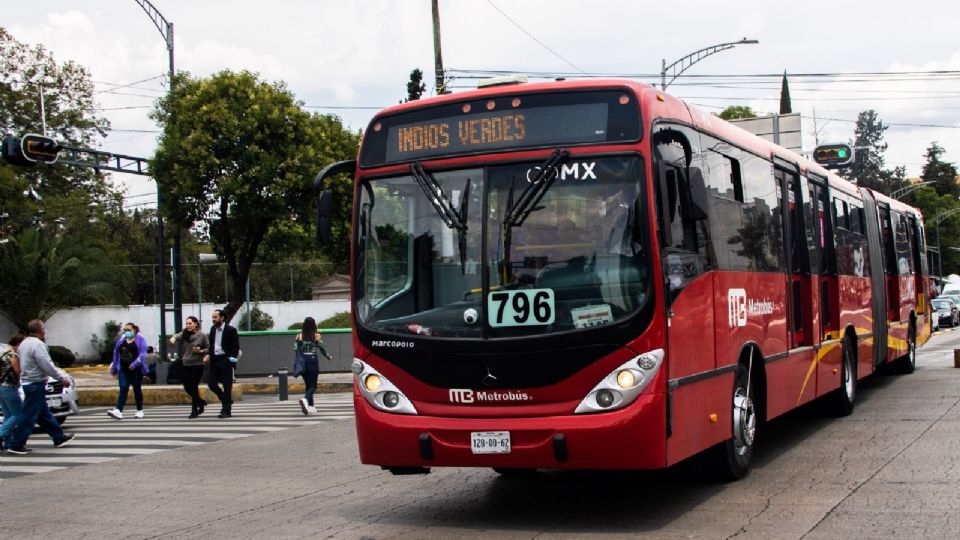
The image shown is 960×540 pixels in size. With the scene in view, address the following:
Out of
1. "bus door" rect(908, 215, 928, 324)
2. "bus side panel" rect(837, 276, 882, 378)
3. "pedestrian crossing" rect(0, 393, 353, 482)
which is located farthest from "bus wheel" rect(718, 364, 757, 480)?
"bus door" rect(908, 215, 928, 324)

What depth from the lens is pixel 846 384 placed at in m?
13.6

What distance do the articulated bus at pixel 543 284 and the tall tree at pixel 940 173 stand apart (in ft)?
426

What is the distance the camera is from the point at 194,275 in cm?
5709

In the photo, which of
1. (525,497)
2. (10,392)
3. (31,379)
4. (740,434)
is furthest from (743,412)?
(10,392)

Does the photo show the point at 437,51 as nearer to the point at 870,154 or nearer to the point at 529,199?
the point at 529,199

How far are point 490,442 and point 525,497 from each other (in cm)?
167

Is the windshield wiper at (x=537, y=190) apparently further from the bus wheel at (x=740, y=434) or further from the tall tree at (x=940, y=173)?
the tall tree at (x=940, y=173)

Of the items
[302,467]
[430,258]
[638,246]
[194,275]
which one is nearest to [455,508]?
[430,258]

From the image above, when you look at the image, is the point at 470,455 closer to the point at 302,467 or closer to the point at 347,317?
the point at 302,467

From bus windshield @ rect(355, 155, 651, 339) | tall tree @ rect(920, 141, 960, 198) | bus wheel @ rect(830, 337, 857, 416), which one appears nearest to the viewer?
bus windshield @ rect(355, 155, 651, 339)

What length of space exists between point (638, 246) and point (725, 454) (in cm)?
247

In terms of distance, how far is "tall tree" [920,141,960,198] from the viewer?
5079 inches

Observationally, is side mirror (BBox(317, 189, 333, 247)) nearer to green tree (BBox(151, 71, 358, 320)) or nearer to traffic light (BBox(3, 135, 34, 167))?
traffic light (BBox(3, 135, 34, 167))

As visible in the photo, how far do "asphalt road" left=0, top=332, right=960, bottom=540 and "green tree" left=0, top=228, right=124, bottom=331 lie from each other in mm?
33238
